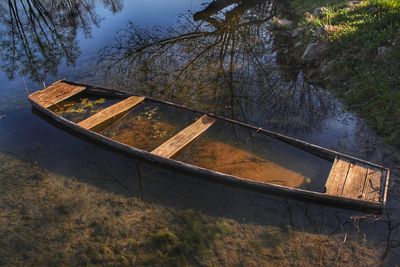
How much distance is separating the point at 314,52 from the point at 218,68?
2820 mm

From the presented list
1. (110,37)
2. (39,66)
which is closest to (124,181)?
(39,66)

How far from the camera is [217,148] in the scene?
7832 millimetres

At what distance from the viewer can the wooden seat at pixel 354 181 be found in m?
6.11

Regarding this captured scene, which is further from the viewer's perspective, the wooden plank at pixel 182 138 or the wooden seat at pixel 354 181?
the wooden plank at pixel 182 138

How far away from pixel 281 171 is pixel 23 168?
197 inches

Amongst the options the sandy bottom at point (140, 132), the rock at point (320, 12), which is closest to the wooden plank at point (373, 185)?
the sandy bottom at point (140, 132)

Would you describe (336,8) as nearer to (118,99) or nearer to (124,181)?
(118,99)

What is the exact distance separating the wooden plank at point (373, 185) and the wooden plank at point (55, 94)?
717 cm

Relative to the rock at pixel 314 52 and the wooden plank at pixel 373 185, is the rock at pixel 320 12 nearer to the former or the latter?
the rock at pixel 314 52

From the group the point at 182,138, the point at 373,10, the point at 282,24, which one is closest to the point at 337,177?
the point at 182,138

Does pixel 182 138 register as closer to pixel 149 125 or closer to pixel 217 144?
pixel 217 144

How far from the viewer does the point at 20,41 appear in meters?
13.8

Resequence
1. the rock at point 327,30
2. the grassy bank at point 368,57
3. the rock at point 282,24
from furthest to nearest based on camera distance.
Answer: the rock at point 282,24, the rock at point 327,30, the grassy bank at point 368,57

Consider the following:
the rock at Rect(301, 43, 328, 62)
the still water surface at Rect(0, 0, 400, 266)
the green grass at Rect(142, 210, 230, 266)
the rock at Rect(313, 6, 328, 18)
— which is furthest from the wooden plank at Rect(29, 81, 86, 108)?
the rock at Rect(313, 6, 328, 18)
